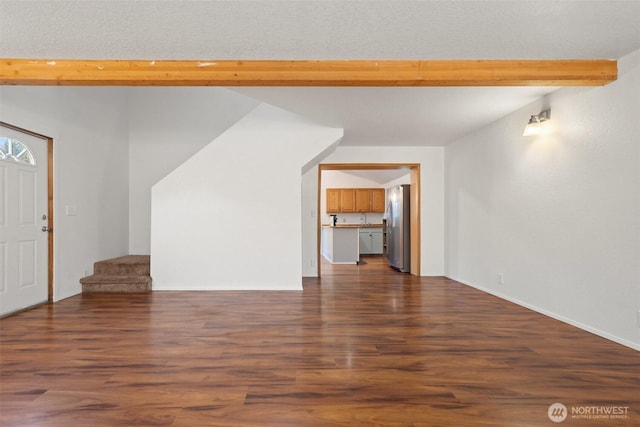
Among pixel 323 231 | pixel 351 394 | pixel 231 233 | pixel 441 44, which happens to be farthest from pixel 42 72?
pixel 323 231

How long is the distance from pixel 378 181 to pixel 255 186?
5.71 meters

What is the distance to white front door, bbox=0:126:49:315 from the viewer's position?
3531 mm

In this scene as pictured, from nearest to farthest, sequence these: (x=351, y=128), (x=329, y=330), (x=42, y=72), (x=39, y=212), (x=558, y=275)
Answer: (x=42, y=72) < (x=329, y=330) < (x=558, y=275) < (x=39, y=212) < (x=351, y=128)

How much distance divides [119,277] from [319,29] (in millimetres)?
4404

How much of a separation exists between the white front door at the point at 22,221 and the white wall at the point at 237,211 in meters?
1.26

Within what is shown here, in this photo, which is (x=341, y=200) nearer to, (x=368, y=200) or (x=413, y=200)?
(x=368, y=200)

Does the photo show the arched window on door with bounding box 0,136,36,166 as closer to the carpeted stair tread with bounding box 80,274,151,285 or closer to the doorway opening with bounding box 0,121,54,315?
the doorway opening with bounding box 0,121,54,315

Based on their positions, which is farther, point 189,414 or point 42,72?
point 42,72

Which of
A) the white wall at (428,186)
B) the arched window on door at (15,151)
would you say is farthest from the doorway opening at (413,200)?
the arched window on door at (15,151)

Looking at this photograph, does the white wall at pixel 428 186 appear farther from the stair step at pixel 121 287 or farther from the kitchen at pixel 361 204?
the stair step at pixel 121 287

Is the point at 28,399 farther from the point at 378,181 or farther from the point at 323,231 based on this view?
the point at 378,181

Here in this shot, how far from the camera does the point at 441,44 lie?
2.54 metres

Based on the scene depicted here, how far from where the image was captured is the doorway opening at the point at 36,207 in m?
3.73

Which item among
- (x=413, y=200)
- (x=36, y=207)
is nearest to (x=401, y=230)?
(x=413, y=200)
